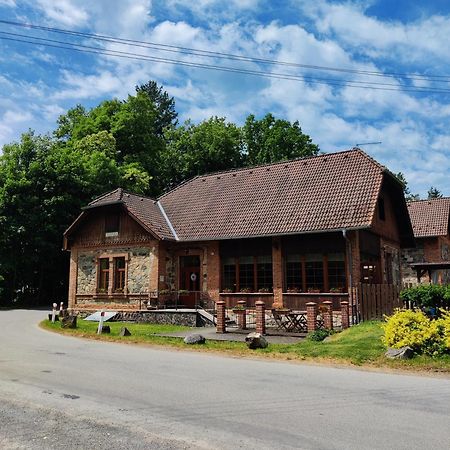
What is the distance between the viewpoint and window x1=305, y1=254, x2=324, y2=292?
21500mm

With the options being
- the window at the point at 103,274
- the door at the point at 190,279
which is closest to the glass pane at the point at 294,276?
the door at the point at 190,279

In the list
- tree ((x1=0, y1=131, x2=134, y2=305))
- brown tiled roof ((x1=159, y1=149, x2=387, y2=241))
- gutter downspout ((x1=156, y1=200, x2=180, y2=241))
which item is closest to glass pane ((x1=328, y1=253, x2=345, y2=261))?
brown tiled roof ((x1=159, y1=149, x2=387, y2=241))

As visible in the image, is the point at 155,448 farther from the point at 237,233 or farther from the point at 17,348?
the point at 237,233

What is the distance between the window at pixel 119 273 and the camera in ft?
84.8

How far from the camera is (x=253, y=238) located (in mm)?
22953

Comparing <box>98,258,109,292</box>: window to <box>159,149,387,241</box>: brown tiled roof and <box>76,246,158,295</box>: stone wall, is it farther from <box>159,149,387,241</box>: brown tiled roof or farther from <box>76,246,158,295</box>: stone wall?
<box>159,149,387,241</box>: brown tiled roof

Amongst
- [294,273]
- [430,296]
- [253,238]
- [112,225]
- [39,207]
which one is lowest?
[430,296]

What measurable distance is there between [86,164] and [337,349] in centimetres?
3244

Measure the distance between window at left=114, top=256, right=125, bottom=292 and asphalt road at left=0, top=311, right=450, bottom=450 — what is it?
14248mm

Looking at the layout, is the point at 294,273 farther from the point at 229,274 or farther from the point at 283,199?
the point at 283,199

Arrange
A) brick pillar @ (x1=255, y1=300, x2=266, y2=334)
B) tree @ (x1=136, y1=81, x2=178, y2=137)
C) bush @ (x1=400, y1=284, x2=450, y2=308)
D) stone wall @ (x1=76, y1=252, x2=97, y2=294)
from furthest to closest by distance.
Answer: tree @ (x1=136, y1=81, x2=178, y2=137) < stone wall @ (x1=76, y1=252, x2=97, y2=294) < brick pillar @ (x1=255, y1=300, x2=266, y2=334) < bush @ (x1=400, y1=284, x2=450, y2=308)

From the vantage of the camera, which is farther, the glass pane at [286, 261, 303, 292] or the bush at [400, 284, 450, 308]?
the glass pane at [286, 261, 303, 292]

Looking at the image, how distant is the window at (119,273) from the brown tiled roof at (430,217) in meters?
19.4

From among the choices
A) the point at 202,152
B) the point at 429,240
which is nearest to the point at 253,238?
the point at 429,240
